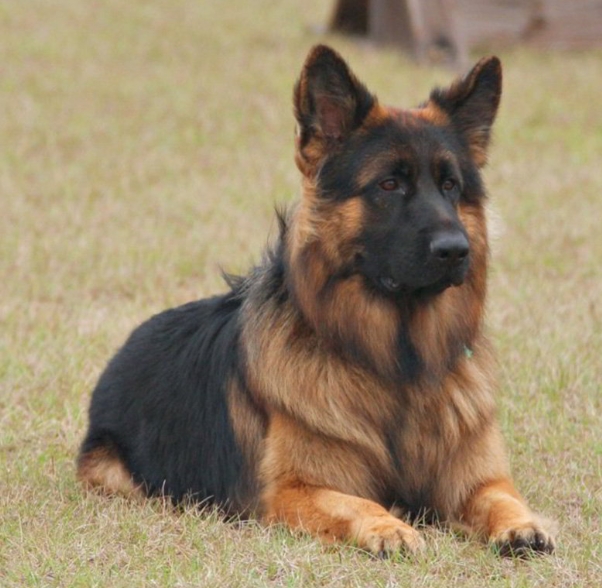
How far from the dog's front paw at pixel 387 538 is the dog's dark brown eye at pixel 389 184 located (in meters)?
1.28

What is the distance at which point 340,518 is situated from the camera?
16.4ft

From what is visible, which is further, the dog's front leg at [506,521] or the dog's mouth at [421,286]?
the dog's mouth at [421,286]

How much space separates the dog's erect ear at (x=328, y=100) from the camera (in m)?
5.16

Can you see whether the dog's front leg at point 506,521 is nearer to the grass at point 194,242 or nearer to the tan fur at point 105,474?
the grass at point 194,242

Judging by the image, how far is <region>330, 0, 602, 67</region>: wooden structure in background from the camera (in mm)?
18047

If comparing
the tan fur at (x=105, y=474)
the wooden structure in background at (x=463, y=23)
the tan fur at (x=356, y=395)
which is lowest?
the tan fur at (x=105, y=474)

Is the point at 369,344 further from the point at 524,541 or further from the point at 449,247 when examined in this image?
the point at 524,541

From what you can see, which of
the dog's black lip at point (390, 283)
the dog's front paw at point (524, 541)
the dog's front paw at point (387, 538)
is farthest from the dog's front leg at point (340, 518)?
the dog's black lip at point (390, 283)

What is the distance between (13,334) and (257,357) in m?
3.66

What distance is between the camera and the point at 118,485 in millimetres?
5891

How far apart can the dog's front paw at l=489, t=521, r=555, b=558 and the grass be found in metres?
0.07

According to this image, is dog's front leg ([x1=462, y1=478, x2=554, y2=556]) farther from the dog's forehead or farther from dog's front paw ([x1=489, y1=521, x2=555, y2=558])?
the dog's forehead

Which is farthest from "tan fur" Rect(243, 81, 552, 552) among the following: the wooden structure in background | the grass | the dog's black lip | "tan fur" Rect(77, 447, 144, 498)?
the wooden structure in background

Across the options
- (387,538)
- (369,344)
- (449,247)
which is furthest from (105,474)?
(449,247)
